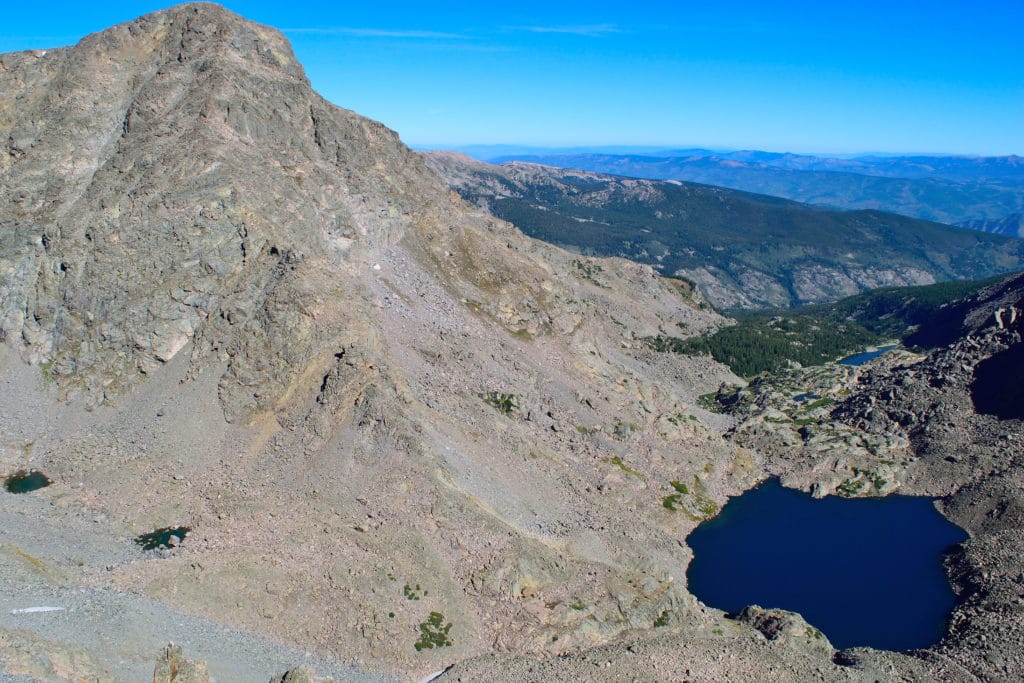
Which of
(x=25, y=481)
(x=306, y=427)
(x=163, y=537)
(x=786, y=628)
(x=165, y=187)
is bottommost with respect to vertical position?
(x=786, y=628)

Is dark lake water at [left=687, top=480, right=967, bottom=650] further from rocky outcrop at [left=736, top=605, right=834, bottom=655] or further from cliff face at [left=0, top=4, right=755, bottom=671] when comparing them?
rocky outcrop at [left=736, top=605, right=834, bottom=655]

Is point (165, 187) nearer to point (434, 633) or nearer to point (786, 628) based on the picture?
point (434, 633)

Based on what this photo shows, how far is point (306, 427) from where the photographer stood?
8281 centimetres

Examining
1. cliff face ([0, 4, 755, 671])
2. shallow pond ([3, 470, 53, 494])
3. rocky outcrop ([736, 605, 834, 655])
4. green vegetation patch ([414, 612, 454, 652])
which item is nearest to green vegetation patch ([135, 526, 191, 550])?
cliff face ([0, 4, 755, 671])

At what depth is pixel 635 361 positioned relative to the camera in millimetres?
151375

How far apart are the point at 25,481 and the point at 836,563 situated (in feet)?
314

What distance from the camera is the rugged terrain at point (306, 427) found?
64062 mm

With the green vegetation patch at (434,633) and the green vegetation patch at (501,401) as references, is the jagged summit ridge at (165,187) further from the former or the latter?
the green vegetation patch at (434,633)

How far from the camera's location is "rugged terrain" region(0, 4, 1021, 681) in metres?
64.1

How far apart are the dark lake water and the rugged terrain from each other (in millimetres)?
3926

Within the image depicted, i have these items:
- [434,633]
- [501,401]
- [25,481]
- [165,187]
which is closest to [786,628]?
[434,633]

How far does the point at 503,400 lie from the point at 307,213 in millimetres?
38775

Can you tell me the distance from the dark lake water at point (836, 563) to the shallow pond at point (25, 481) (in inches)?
2855

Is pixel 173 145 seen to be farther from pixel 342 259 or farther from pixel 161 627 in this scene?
pixel 161 627
